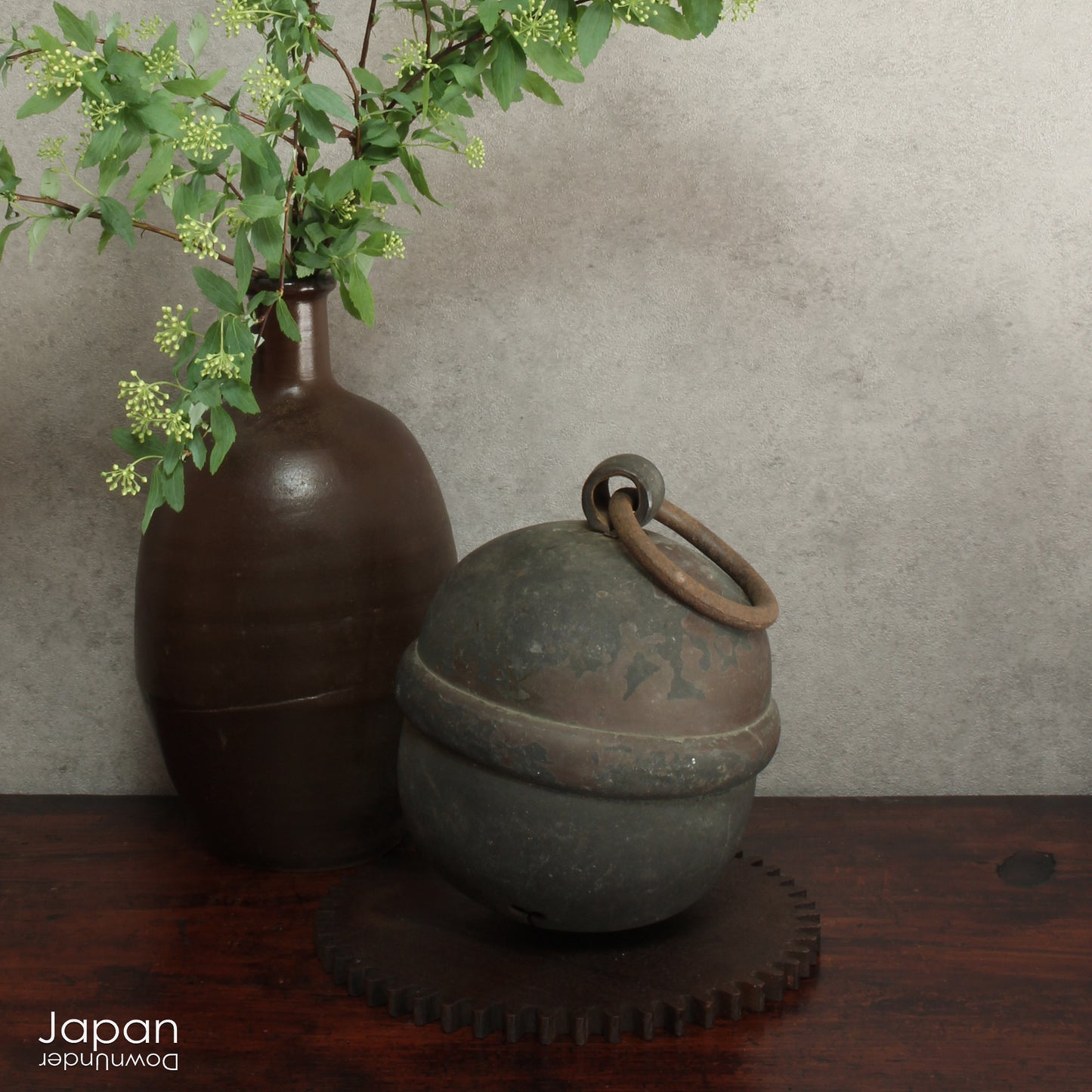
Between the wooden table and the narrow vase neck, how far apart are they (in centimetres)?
62

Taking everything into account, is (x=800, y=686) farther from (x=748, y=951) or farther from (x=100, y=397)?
(x=100, y=397)

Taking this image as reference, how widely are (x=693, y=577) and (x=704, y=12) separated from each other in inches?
22.2

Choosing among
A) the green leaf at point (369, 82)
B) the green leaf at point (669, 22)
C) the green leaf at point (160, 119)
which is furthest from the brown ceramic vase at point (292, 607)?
the green leaf at point (669, 22)

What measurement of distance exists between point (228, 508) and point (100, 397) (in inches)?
19.5

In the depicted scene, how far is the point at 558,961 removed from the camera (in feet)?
4.09

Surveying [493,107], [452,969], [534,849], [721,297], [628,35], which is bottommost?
[452,969]

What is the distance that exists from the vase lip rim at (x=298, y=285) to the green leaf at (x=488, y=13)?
1.20ft

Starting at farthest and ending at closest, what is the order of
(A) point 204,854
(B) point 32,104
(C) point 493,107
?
(C) point 493,107 → (A) point 204,854 → (B) point 32,104

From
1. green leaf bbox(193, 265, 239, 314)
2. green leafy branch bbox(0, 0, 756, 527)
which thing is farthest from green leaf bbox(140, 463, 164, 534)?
green leaf bbox(193, 265, 239, 314)

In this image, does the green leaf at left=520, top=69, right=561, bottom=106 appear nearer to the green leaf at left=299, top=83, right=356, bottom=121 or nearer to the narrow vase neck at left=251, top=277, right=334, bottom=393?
the green leaf at left=299, top=83, right=356, bottom=121

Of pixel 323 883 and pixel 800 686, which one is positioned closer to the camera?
pixel 323 883

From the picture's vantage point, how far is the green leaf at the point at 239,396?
1.17 m

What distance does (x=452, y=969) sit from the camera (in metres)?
1.23

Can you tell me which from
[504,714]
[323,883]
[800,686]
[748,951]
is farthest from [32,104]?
[800,686]
